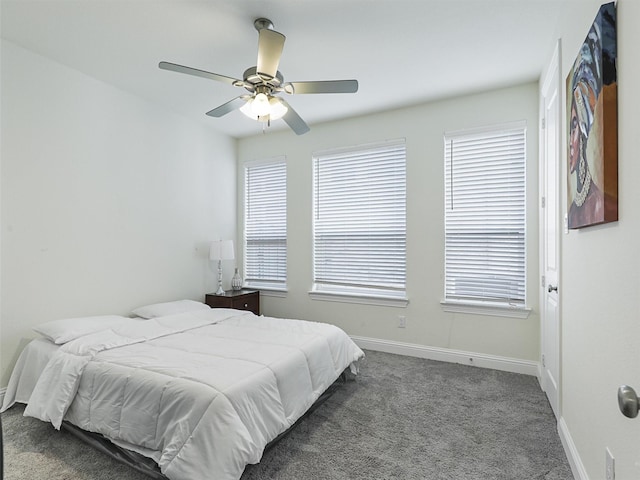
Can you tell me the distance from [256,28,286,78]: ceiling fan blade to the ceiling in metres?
0.37

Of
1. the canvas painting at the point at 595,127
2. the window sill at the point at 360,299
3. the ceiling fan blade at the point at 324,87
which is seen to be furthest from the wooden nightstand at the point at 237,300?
the canvas painting at the point at 595,127

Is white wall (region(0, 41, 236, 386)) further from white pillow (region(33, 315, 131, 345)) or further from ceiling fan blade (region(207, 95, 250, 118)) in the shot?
ceiling fan blade (region(207, 95, 250, 118))

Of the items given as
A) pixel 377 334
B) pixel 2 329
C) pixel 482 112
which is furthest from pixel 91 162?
pixel 482 112

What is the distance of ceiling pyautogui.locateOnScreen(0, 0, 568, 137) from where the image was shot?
7.55 feet

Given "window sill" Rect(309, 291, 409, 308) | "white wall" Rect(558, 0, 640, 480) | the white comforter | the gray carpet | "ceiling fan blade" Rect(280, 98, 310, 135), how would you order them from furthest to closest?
1. "window sill" Rect(309, 291, 409, 308)
2. "ceiling fan blade" Rect(280, 98, 310, 135)
3. the gray carpet
4. the white comforter
5. "white wall" Rect(558, 0, 640, 480)

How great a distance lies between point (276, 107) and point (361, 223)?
2004 millimetres

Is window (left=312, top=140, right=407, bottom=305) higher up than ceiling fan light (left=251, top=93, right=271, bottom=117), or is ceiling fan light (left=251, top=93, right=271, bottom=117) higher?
ceiling fan light (left=251, top=93, right=271, bottom=117)

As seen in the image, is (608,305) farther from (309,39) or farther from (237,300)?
(237,300)

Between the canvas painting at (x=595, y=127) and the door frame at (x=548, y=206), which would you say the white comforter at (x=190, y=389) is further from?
the canvas painting at (x=595, y=127)

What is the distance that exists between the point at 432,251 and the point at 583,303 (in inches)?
77.7

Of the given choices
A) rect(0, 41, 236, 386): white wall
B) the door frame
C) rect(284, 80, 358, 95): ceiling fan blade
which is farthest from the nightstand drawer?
the door frame

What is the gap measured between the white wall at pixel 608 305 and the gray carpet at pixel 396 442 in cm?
34

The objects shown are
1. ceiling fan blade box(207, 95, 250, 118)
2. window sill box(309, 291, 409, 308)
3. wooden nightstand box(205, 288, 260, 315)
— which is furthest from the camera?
wooden nightstand box(205, 288, 260, 315)

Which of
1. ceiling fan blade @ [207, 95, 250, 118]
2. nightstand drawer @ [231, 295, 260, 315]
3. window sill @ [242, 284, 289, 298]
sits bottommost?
nightstand drawer @ [231, 295, 260, 315]
